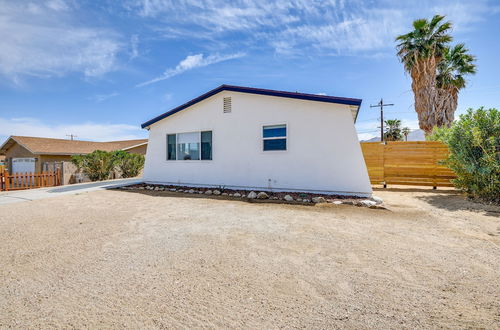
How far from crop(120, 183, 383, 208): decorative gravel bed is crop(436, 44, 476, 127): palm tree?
45.5 ft

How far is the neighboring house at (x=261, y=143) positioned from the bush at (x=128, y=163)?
5.89m

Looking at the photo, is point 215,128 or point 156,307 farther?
point 215,128

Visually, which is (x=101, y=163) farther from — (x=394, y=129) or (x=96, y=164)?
(x=394, y=129)

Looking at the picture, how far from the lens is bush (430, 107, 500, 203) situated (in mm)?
6668

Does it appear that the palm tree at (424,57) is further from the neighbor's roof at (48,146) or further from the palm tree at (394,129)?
the neighbor's roof at (48,146)

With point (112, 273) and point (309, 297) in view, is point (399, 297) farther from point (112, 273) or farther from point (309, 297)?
point (112, 273)

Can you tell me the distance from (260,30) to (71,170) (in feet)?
45.2

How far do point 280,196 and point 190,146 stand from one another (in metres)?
4.81

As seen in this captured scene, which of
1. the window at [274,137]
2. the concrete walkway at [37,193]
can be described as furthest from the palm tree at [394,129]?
the concrete walkway at [37,193]

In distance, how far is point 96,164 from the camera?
47.1 ft

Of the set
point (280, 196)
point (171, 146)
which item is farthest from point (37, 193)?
point (280, 196)

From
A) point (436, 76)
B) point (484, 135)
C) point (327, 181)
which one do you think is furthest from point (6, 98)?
point (436, 76)

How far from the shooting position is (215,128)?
944 cm

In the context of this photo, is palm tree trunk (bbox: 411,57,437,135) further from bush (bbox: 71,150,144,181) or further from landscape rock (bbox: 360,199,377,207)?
bush (bbox: 71,150,144,181)
